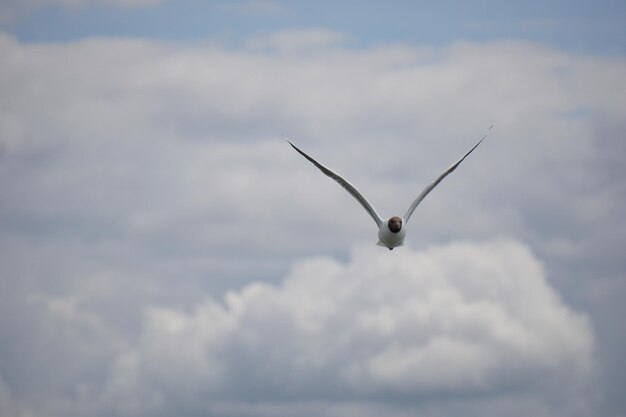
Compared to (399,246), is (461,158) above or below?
above

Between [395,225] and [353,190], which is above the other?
[353,190]

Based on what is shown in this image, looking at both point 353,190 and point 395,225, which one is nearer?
point 395,225

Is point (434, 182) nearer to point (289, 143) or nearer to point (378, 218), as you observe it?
point (378, 218)

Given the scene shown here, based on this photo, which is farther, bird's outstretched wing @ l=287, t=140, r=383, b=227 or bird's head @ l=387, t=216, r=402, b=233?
bird's outstretched wing @ l=287, t=140, r=383, b=227

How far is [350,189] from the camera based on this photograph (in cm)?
10931

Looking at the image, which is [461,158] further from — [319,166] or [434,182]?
[319,166]

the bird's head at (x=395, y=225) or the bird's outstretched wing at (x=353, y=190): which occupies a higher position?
the bird's outstretched wing at (x=353, y=190)

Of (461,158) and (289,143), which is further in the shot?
(461,158)

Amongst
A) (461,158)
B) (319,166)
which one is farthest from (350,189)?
(461,158)

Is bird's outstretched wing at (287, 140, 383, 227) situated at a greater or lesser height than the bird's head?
greater

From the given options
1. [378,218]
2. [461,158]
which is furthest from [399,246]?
[461,158]

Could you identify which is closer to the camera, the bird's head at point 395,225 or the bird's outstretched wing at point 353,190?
the bird's head at point 395,225

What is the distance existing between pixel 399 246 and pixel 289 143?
1109cm

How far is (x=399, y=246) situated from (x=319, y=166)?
25.7 feet
